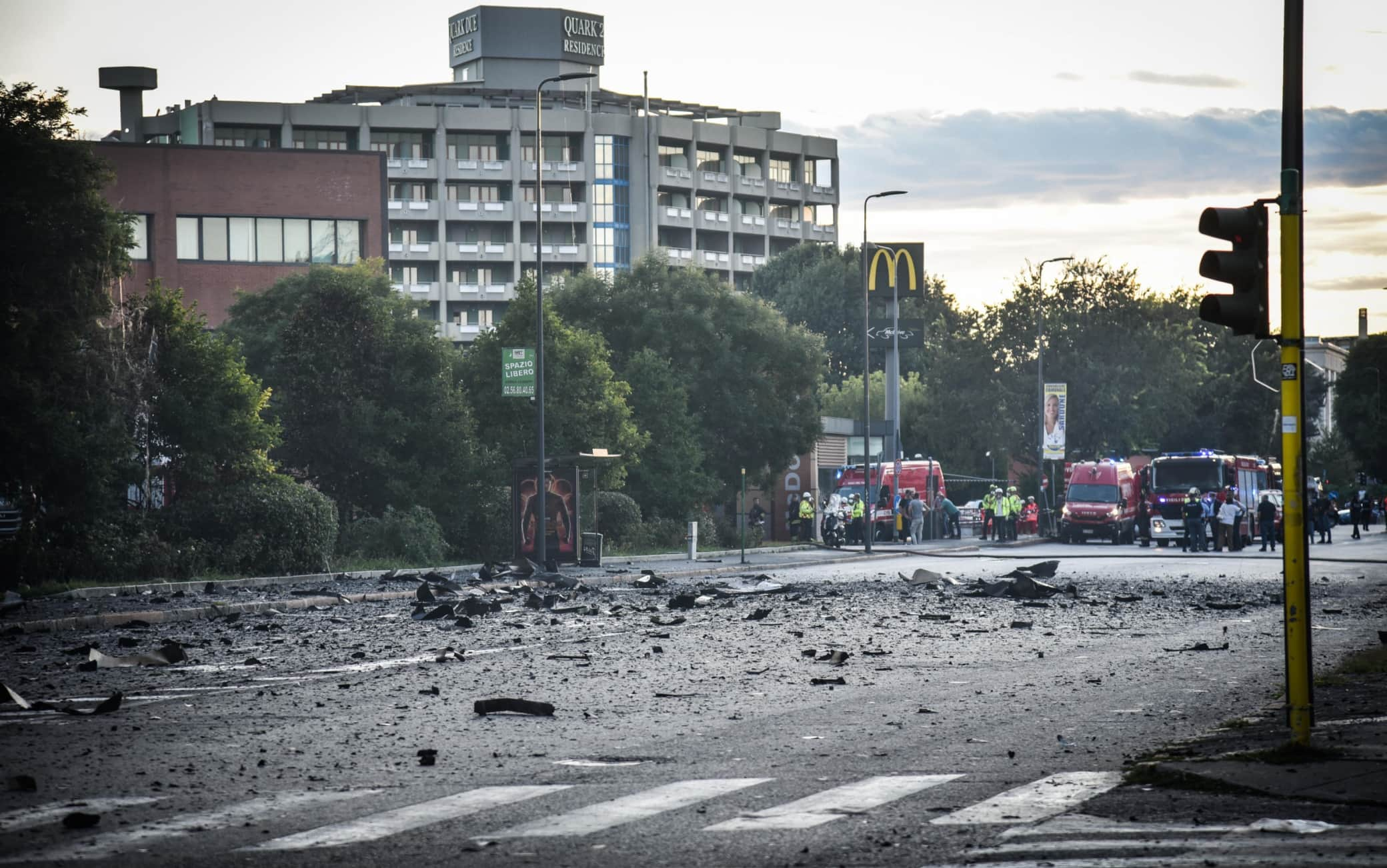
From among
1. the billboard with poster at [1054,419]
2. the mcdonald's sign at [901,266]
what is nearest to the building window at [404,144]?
the mcdonald's sign at [901,266]

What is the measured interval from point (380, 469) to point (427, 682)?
89.6 ft

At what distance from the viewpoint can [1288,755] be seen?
909 cm

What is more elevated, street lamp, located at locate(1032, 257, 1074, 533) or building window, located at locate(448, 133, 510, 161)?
building window, located at locate(448, 133, 510, 161)

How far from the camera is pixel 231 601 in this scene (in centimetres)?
2589

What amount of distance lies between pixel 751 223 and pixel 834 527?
66.9 m

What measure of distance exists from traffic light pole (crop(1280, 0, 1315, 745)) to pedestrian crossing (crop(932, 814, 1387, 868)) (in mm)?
1867

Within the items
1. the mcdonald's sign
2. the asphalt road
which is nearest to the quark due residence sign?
the mcdonald's sign

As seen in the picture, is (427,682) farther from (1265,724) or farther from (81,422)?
(81,422)

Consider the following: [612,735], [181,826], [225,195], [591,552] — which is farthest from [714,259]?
[181,826]

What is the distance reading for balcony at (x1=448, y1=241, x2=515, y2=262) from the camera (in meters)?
111

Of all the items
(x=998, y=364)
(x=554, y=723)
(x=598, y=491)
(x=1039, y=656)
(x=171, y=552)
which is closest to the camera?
(x=554, y=723)

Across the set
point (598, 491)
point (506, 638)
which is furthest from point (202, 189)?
point (506, 638)

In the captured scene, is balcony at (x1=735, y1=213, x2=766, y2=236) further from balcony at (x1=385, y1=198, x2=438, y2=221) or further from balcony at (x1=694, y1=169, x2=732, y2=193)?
balcony at (x1=385, y1=198, x2=438, y2=221)

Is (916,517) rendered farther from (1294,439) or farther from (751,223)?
(751,223)
